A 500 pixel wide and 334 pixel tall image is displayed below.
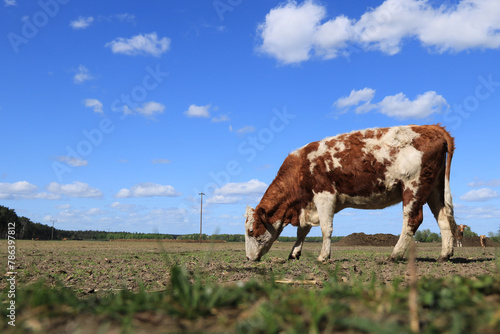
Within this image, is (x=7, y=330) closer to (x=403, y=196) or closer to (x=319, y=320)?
(x=319, y=320)

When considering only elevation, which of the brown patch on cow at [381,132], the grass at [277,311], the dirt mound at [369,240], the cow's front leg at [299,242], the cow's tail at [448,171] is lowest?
the grass at [277,311]

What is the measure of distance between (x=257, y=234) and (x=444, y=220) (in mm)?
4676

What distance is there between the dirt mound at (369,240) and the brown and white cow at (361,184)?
23.3 m

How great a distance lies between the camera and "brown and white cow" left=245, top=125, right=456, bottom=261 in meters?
9.52

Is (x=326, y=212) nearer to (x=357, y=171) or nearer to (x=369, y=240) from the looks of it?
(x=357, y=171)

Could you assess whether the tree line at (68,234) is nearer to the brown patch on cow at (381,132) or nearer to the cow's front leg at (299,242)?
the cow's front leg at (299,242)

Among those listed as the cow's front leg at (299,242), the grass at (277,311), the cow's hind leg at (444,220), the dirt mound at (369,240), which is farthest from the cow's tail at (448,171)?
the dirt mound at (369,240)

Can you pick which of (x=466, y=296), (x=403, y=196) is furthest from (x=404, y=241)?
(x=466, y=296)

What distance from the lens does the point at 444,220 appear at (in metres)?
10.2

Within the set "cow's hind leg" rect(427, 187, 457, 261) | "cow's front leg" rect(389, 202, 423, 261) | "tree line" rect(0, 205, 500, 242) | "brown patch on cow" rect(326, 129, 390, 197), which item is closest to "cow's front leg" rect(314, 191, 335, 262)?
"brown patch on cow" rect(326, 129, 390, 197)

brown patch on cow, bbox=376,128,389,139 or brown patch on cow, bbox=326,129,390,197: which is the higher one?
brown patch on cow, bbox=376,128,389,139

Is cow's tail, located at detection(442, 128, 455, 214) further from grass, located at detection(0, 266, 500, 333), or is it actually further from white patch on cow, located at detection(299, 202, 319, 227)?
grass, located at detection(0, 266, 500, 333)

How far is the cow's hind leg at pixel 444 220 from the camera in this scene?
10016 mm

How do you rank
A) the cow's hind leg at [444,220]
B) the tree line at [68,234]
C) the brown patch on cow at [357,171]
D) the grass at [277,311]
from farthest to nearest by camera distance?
the tree line at [68,234]
the cow's hind leg at [444,220]
the brown patch on cow at [357,171]
the grass at [277,311]
